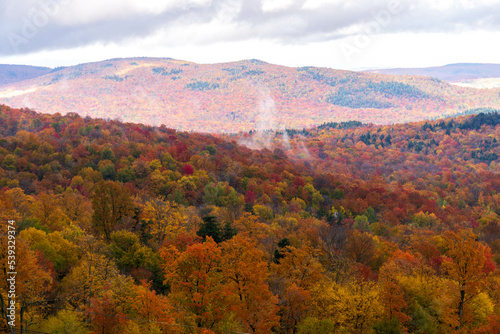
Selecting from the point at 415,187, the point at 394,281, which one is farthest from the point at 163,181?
the point at 415,187

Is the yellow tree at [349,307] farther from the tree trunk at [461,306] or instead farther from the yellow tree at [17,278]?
the yellow tree at [17,278]

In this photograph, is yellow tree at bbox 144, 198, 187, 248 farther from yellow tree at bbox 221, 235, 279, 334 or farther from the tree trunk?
the tree trunk

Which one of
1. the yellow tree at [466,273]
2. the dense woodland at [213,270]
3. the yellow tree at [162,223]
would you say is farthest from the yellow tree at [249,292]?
the yellow tree at [466,273]

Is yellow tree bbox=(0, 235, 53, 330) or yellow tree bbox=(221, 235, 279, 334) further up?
yellow tree bbox=(0, 235, 53, 330)

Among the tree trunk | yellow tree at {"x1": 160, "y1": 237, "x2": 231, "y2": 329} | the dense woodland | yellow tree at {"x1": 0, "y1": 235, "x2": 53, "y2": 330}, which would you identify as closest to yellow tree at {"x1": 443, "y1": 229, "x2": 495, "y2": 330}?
the tree trunk

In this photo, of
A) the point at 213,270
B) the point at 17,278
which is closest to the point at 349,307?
the point at 213,270

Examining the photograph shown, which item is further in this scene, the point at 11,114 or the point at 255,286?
the point at 11,114

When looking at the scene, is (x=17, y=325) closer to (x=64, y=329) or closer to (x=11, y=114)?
(x=64, y=329)

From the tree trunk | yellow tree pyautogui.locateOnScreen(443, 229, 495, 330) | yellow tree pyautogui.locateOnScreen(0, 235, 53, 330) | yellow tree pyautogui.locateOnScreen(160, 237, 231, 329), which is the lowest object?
the tree trunk

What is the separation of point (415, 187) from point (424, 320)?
138602 mm

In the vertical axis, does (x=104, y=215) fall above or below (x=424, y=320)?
above

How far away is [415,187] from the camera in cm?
16688

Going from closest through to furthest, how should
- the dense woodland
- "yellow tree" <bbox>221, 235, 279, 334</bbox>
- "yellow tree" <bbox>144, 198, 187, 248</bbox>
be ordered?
the dense woodland → "yellow tree" <bbox>221, 235, 279, 334</bbox> → "yellow tree" <bbox>144, 198, 187, 248</bbox>

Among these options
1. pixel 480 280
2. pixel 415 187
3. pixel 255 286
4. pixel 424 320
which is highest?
pixel 255 286
